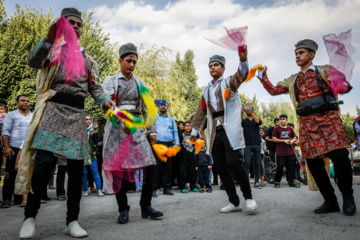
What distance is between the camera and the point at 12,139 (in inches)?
212

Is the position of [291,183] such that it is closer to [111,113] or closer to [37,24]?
[111,113]

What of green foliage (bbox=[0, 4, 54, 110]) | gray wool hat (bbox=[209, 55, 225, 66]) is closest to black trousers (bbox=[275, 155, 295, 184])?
gray wool hat (bbox=[209, 55, 225, 66])

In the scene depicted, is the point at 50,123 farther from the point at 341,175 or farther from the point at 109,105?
the point at 341,175

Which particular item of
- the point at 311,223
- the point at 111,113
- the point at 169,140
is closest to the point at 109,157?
the point at 111,113

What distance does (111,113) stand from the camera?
10.2 ft

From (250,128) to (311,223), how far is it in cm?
521

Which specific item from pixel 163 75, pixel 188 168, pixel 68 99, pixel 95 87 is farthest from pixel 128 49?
pixel 163 75

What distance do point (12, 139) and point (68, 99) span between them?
10.7ft

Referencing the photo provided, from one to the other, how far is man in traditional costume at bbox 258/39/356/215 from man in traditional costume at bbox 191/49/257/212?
0.76 metres

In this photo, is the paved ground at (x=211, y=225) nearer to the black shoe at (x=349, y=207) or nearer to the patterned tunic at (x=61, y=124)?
→ the black shoe at (x=349, y=207)

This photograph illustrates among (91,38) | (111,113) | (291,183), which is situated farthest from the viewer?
(91,38)

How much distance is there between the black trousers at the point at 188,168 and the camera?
7.72m

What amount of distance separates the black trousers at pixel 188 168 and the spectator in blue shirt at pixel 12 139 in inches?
155

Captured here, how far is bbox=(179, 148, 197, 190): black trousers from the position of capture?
7719 millimetres
